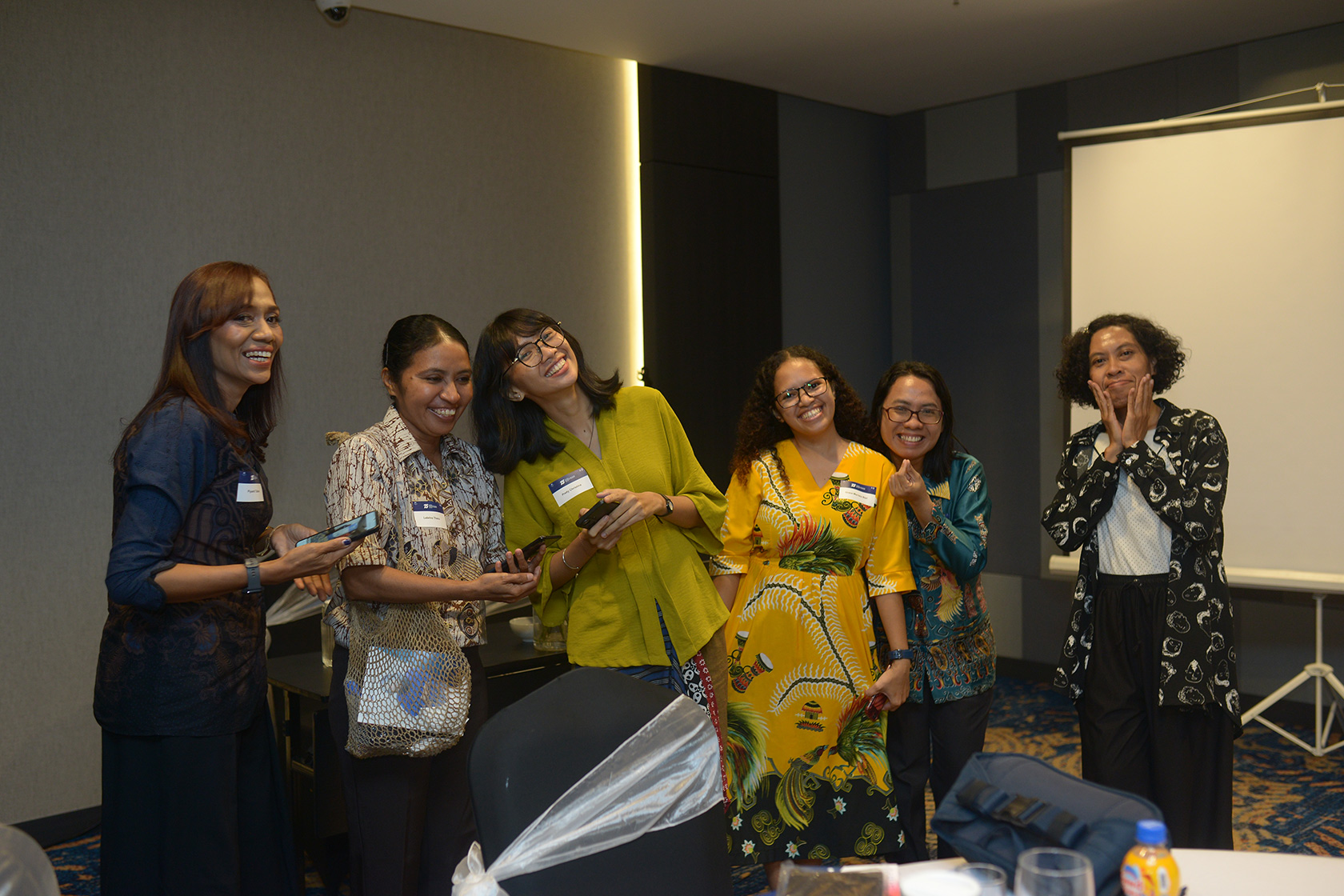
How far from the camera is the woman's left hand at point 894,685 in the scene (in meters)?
2.64

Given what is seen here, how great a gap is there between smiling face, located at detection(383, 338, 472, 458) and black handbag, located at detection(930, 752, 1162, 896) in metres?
1.30

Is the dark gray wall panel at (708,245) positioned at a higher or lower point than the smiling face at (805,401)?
higher

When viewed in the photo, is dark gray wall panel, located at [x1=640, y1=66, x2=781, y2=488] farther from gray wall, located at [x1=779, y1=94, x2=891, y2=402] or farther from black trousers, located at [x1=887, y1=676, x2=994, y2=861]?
black trousers, located at [x1=887, y1=676, x2=994, y2=861]

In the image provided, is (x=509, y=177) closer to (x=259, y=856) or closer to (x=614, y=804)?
(x=259, y=856)

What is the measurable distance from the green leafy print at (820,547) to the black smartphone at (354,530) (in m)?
1.15

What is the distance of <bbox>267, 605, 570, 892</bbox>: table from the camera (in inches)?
117

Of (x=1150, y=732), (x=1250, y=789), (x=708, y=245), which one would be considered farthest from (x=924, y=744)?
(x=708, y=245)

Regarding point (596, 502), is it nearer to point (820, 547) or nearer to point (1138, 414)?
point (820, 547)

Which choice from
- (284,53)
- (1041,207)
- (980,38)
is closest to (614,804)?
(284,53)

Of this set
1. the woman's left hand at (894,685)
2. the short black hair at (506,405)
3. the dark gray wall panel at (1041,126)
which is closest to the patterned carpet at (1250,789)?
the woman's left hand at (894,685)

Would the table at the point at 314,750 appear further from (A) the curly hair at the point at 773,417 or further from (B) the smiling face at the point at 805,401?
(B) the smiling face at the point at 805,401

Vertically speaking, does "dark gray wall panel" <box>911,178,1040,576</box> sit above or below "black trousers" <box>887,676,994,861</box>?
above

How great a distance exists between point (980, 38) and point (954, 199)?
1289 millimetres

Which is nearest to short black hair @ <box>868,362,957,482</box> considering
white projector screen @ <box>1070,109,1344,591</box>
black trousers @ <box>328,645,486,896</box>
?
black trousers @ <box>328,645,486,896</box>
